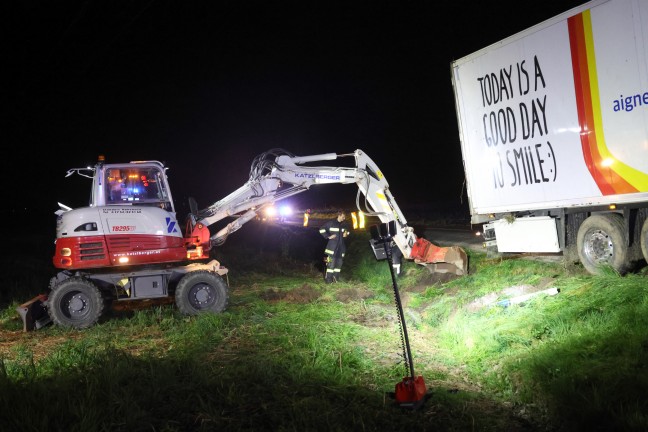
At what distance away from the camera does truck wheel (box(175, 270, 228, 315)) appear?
11.0m

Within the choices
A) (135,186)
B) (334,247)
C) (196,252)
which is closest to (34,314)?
(135,186)

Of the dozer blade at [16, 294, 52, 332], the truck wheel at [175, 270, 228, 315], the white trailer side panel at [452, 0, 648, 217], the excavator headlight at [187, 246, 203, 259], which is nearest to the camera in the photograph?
the white trailer side panel at [452, 0, 648, 217]

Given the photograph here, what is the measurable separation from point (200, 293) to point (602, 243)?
732cm

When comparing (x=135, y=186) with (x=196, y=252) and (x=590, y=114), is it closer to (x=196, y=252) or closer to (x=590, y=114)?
(x=196, y=252)

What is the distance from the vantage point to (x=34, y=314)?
1077 cm

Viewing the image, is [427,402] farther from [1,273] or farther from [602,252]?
[1,273]

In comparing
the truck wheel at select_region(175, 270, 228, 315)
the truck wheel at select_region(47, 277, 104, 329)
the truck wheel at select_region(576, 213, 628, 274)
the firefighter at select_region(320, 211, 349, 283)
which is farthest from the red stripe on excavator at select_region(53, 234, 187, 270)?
the truck wheel at select_region(576, 213, 628, 274)

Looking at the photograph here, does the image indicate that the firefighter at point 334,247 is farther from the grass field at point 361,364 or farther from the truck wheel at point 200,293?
the truck wheel at point 200,293

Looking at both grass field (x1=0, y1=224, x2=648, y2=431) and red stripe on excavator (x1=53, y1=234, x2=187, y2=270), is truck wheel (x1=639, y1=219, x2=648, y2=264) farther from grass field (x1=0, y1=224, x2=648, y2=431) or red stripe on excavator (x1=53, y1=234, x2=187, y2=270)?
red stripe on excavator (x1=53, y1=234, x2=187, y2=270)

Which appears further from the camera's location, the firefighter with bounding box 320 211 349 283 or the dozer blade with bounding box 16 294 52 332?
the firefighter with bounding box 320 211 349 283

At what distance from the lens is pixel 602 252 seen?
9.30 meters

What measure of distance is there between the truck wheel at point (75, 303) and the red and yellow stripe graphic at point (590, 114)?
8897mm

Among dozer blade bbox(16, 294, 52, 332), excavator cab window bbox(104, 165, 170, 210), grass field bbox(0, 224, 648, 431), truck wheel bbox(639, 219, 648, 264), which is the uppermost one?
excavator cab window bbox(104, 165, 170, 210)

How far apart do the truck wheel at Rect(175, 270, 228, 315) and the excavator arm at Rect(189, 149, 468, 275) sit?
792 millimetres
